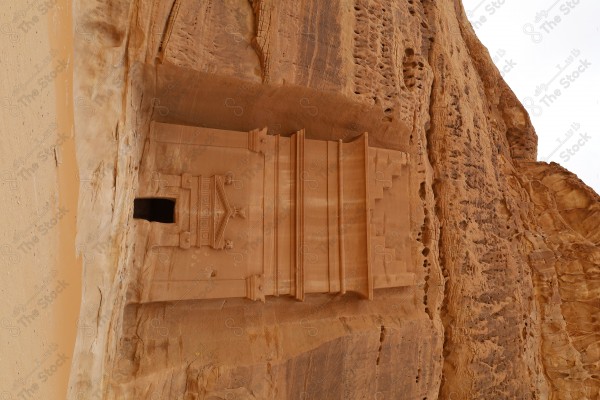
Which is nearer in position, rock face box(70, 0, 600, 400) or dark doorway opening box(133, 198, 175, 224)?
rock face box(70, 0, 600, 400)

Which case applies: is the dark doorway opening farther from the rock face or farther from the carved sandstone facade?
the rock face

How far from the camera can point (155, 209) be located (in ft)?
19.8

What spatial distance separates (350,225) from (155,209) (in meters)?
2.77

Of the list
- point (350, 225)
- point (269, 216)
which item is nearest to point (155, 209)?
point (269, 216)

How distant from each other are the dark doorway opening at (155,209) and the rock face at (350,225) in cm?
56

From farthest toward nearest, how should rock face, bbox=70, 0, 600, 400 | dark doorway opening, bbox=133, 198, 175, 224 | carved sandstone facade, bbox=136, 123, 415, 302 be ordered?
dark doorway opening, bbox=133, 198, 175, 224, carved sandstone facade, bbox=136, 123, 415, 302, rock face, bbox=70, 0, 600, 400

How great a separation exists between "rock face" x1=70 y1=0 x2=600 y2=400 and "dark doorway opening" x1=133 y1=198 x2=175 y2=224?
1.83 feet

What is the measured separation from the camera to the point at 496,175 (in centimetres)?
847

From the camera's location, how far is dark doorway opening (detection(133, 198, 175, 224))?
590 centimetres

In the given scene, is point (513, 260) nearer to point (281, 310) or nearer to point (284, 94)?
point (281, 310)

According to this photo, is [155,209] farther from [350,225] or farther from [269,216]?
[350,225]

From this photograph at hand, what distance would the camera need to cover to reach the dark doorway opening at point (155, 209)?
19.4ft

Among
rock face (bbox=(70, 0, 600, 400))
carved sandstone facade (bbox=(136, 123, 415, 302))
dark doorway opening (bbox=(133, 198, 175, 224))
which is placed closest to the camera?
rock face (bbox=(70, 0, 600, 400))

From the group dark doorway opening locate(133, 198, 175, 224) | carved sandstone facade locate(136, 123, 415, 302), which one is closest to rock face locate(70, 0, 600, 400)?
carved sandstone facade locate(136, 123, 415, 302)
